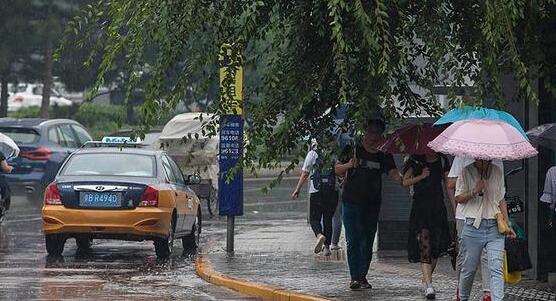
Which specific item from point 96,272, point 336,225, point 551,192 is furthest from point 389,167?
point 336,225

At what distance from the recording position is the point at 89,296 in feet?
47.2

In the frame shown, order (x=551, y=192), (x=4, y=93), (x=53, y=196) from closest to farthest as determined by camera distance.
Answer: (x=551, y=192) → (x=53, y=196) → (x=4, y=93)

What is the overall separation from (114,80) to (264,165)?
126 feet

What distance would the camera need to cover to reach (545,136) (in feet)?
42.9

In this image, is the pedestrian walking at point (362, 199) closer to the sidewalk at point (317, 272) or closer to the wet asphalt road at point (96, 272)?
the sidewalk at point (317, 272)

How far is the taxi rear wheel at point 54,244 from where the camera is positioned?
18734 mm

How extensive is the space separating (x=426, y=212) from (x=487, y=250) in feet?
6.41

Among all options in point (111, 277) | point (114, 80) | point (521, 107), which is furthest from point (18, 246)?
point (114, 80)

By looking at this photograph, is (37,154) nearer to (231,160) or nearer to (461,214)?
(231,160)

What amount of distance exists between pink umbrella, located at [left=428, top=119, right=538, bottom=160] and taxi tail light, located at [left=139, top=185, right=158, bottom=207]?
7.10 metres

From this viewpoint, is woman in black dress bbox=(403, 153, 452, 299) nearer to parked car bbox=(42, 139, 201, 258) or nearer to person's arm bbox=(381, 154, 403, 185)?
person's arm bbox=(381, 154, 403, 185)

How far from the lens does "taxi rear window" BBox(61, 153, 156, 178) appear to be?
19.1m

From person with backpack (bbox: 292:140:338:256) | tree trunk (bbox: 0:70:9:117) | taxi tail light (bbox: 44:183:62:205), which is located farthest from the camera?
tree trunk (bbox: 0:70:9:117)

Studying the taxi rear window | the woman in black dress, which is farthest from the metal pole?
the woman in black dress
